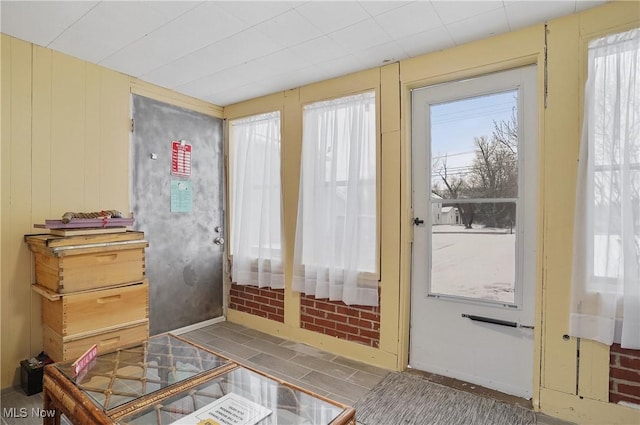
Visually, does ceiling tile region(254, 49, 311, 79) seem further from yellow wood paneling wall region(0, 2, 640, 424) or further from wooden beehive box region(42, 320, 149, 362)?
wooden beehive box region(42, 320, 149, 362)

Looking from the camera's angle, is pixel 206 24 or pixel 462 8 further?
pixel 206 24

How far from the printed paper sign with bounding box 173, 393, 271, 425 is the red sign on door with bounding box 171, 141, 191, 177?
8.25 ft

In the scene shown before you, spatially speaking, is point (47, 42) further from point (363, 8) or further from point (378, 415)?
point (378, 415)

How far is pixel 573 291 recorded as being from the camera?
1.97 m

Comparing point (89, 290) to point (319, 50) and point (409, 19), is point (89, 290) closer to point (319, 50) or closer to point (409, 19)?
point (319, 50)

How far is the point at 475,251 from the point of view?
94.7 inches

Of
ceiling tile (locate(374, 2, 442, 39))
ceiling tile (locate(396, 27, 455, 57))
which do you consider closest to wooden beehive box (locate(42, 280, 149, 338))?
ceiling tile (locate(374, 2, 442, 39))

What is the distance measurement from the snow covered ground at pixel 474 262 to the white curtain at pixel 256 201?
1517mm

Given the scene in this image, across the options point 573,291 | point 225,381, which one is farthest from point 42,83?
point 573,291

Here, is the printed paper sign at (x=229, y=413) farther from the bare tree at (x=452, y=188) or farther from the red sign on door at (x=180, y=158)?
the red sign on door at (x=180, y=158)

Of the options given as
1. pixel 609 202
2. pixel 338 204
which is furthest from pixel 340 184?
pixel 609 202

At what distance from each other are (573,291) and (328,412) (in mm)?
1648

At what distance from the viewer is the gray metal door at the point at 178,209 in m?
3.08

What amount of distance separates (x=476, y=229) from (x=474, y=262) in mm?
239
